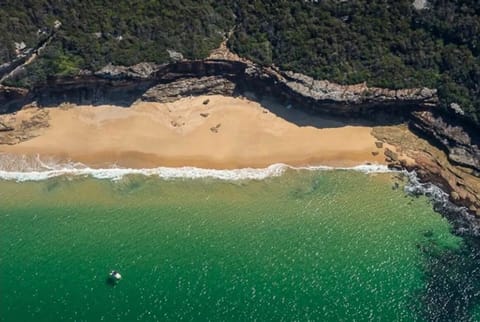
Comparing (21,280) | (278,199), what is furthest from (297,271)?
(21,280)

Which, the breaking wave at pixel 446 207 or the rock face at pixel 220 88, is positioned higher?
the rock face at pixel 220 88

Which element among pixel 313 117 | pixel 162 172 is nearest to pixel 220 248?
pixel 162 172

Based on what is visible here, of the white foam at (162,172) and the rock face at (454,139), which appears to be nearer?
the rock face at (454,139)

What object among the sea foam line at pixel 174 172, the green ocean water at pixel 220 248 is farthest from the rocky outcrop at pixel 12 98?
the green ocean water at pixel 220 248

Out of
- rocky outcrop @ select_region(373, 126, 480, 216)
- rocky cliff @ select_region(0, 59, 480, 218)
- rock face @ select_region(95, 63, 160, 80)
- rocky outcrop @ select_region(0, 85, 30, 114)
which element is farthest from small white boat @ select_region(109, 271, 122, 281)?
rocky outcrop @ select_region(373, 126, 480, 216)

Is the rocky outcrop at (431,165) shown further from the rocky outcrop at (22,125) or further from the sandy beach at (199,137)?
the rocky outcrop at (22,125)

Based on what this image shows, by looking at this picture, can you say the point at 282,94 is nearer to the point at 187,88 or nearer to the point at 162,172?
the point at 187,88

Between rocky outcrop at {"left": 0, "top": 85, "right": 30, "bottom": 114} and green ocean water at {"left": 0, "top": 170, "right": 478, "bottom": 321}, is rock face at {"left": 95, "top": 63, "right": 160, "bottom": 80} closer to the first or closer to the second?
rocky outcrop at {"left": 0, "top": 85, "right": 30, "bottom": 114}

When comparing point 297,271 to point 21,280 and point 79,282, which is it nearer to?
point 79,282
